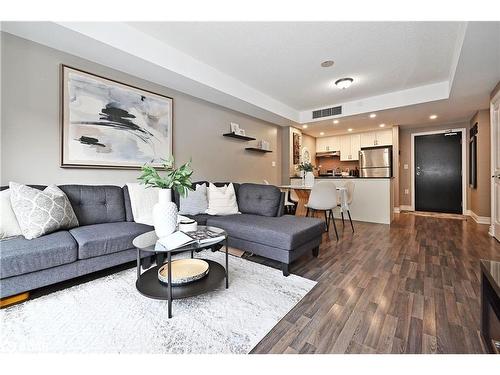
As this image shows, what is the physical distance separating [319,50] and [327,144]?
4.30 m

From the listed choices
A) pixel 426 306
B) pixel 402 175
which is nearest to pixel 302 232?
pixel 426 306

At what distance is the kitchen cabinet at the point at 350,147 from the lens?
20.5 ft

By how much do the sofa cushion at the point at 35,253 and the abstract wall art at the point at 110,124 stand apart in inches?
39.7

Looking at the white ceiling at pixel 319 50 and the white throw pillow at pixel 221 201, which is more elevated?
the white ceiling at pixel 319 50

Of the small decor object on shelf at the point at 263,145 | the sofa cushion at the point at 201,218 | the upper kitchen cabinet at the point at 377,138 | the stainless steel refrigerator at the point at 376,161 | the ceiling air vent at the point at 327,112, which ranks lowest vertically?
the sofa cushion at the point at 201,218

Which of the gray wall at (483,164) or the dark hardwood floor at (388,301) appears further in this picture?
the gray wall at (483,164)

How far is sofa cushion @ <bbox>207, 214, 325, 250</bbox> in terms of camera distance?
6.87ft

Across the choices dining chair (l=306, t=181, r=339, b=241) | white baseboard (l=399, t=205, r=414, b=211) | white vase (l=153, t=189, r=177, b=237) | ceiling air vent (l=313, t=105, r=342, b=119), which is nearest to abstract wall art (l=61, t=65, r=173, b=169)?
white vase (l=153, t=189, r=177, b=237)

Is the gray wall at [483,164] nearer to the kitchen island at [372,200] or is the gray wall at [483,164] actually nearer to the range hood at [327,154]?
the kitchen island at [372,200]

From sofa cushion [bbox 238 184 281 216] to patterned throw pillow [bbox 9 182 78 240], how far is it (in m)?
1.92

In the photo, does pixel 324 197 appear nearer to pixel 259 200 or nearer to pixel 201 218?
pixel 259 200

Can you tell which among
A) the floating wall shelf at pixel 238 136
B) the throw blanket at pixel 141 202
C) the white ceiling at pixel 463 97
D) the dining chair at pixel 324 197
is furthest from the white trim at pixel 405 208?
the throw blanket at pixel 141 202

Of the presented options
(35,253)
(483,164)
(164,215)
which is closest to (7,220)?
(35,253)

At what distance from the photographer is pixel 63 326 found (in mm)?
1355
